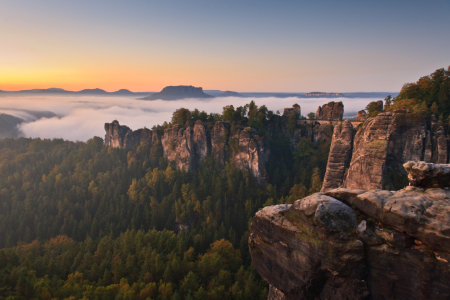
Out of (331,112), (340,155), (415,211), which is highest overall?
(331,112)

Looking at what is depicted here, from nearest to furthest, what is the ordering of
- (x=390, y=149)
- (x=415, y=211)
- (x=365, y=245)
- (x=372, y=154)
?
(x=415, y=211)
(x=365, y=245)
(x=372, y=154)
(x=390, y=149)

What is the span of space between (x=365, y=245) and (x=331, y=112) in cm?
5253

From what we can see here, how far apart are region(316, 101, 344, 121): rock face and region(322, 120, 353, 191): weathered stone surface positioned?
2486 cm

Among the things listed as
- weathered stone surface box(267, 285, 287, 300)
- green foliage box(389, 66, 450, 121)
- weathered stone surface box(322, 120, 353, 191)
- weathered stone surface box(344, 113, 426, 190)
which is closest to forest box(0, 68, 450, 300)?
green foliage box(389, 66, 450, 121)

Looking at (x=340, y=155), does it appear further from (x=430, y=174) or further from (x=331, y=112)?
(x=331, y=112)

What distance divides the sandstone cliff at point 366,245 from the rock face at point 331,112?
50.4m

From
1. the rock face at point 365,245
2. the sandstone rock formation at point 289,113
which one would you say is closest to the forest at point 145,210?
the sandstone rock formation at point 289,113

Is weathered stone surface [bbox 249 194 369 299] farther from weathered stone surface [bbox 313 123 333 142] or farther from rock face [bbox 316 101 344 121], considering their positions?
rock face [bbox 316 101 344 121]

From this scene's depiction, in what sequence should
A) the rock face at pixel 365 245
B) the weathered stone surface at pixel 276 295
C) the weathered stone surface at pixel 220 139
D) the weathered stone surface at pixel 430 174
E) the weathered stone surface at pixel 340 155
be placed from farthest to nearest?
the weathered stone surface at pixel 220 139
the weathered stone surface at pixel 340 155
the weathered stone surface at pixel 276 295
the weathered stone surface at pixel 430 174
the rock face at pixel 365 245

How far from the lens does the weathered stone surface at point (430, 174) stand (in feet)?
32.2

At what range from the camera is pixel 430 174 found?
9945mm

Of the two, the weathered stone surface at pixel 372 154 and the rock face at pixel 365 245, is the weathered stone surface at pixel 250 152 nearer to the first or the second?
the weathered stone surface at pixel 372 154

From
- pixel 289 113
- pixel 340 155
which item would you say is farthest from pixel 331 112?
pixel 340 155

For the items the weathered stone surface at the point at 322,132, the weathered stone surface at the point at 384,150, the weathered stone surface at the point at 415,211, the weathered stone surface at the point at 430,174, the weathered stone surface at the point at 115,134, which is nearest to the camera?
the weathered stone surface at the point at 415,211
